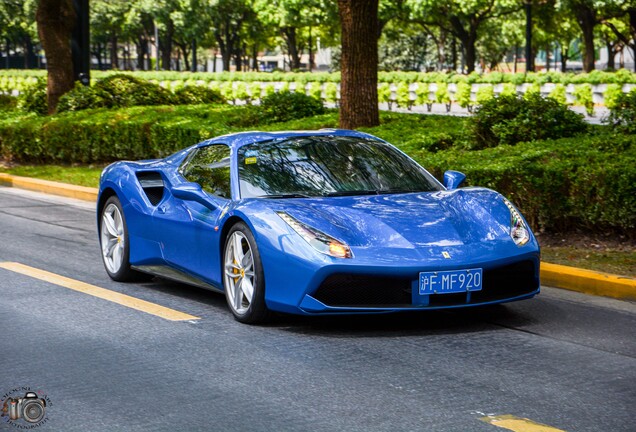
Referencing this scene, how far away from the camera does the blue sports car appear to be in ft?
22.5

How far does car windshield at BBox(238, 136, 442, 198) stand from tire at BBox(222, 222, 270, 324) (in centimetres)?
42

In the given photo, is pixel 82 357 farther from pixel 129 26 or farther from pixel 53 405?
pixel 129 26

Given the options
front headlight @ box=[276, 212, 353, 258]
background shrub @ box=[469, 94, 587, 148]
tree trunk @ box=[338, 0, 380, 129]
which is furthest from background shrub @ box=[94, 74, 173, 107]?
front headlight @ box=[276, 212, 353, 258]

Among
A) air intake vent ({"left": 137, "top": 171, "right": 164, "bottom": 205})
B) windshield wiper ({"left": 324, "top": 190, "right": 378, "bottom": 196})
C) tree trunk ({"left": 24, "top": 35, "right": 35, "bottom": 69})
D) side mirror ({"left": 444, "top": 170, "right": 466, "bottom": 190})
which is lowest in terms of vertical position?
air intake vent ({"left": 137, "top": 171, "right": 164, "bottom": 205})

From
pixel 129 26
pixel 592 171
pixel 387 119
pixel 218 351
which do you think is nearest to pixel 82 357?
pixel 218 351

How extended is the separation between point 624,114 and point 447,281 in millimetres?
6505

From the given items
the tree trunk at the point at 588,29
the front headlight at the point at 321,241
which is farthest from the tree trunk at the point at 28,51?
the front headlight at the point at 321,241

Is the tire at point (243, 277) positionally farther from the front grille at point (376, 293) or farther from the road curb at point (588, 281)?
the road curb at point (588, 281)

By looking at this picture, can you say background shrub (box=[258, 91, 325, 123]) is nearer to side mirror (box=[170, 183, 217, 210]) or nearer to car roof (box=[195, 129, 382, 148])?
car roof (box=[195, 129, 382, 148])

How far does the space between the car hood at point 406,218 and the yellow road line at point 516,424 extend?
6.41ft

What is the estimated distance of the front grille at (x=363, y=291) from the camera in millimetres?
6844

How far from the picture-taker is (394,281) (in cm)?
684

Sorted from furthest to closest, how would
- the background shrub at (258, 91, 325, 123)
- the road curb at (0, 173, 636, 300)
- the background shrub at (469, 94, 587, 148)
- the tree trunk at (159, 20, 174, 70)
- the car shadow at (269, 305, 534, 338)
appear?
the tree trunk at (159, 20, 174, 70) < the background shrub at (258, 91, 325, 123) < the background shrub at (469, 94, 587, 148) < the road curb at (0, 173, 636, 300) < the car shadow at (269, 305, 534, 338)

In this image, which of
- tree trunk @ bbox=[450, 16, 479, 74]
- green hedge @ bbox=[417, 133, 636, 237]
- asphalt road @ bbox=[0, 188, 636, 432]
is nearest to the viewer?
asphalt road @ bbox=[0, 188, 636, 432]
